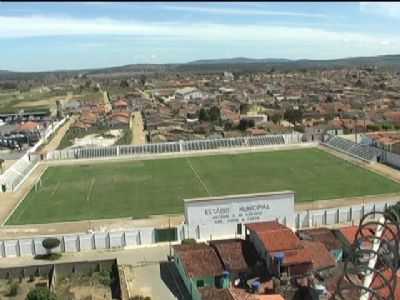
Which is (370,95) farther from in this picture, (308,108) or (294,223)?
(294,223)

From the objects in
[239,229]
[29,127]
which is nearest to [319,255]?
[239,229]

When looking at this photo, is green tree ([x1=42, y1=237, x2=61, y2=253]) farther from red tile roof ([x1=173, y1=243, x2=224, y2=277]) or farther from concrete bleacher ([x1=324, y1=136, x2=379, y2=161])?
concrete bleacher ([x1=324, y1=136, x2=379, y2=161])

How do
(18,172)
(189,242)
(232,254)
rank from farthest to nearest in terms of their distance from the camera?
(18,172) → (189,242) → (232,254)

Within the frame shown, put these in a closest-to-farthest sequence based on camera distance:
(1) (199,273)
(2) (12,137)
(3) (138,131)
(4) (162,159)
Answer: (1) (199,273) < (4) (162,159) < (2) (12,137) < (3) (138,131)

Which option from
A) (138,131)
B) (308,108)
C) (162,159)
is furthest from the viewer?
(308,108)

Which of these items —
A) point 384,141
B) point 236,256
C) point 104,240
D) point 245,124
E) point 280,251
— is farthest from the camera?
point 245,124

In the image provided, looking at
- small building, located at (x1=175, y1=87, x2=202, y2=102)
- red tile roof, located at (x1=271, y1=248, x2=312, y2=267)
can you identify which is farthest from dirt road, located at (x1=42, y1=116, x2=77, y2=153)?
red tile roof, located at (x1=271, y1=248, x2=312, y2=267)

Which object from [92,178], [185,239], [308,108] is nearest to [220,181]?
[92,178]

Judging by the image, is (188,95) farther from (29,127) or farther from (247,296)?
(247,296)
